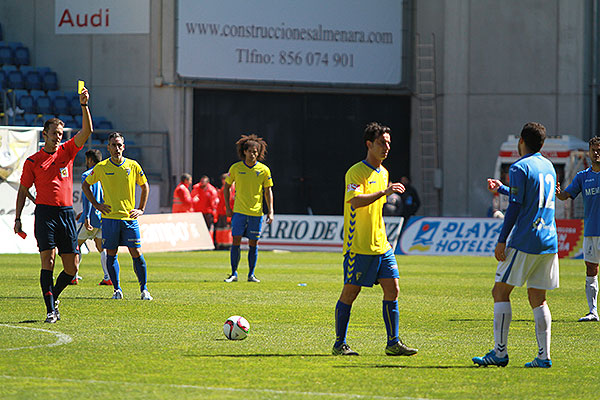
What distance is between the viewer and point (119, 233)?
14.3m

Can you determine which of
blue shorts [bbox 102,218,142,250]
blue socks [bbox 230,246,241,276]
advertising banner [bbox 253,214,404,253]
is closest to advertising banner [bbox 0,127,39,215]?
advertising banner [bbox 253,214,404,253]

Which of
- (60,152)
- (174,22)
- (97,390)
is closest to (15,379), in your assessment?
(97,390)

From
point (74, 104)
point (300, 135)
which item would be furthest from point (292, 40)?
point (74, 104)

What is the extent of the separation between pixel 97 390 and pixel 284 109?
30.2 meters

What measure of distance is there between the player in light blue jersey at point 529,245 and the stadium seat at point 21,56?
99.4 ft

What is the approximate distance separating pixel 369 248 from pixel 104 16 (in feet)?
94.6

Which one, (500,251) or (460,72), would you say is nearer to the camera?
(500,251)

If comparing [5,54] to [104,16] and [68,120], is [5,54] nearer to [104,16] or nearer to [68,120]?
[68,120]

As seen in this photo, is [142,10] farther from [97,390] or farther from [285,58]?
[97,390]

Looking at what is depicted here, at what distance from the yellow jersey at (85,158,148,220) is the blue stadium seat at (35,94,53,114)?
21.6 metres

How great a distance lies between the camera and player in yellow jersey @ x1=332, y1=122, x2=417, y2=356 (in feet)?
30.3

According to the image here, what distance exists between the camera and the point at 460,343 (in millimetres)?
10617

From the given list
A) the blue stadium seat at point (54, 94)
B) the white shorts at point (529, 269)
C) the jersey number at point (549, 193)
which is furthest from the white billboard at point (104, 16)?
the white shorts at point (529, 269)

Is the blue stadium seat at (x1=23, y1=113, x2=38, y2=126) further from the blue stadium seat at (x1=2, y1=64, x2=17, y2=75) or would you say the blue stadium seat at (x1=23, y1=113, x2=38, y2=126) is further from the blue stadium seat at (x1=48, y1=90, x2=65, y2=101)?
the blue stadium seat at (x1=2, y1=64, x2=17, y2=75)
